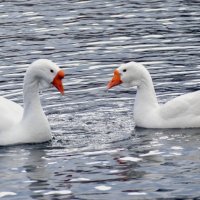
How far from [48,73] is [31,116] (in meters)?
0.77

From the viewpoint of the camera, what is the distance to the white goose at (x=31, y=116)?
17.6 meters

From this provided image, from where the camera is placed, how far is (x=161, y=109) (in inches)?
736

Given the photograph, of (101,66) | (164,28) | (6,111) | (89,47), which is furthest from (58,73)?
(164,28)

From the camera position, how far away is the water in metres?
15.1

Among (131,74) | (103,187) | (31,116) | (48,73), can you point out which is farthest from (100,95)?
(103,187)

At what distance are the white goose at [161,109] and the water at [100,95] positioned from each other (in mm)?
216

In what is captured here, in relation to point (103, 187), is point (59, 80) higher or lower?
higher

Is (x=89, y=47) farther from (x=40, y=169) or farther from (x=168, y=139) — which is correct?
(x=40, y=169)

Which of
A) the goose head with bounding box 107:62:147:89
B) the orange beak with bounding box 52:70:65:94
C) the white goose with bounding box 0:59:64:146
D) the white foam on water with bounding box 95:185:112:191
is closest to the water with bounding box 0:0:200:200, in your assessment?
the white foam on water with bounding box 95:185:112:191

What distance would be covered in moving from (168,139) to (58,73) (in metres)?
2.02

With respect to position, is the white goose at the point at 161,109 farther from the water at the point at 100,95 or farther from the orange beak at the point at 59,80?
the orange beak at the point at 59,80

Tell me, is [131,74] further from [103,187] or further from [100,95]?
[103,187]

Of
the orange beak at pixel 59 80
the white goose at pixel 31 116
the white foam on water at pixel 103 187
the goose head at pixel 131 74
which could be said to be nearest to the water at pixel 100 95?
the white foam on water at pixel 103 187

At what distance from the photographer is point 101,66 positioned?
22859mm
